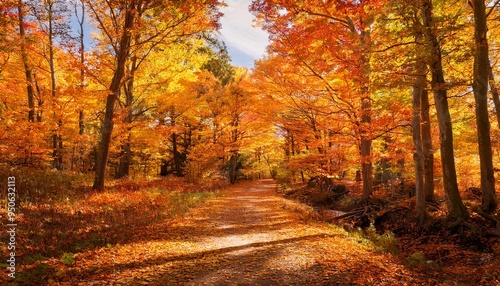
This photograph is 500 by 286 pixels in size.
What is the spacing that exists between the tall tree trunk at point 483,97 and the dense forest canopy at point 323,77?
3cm

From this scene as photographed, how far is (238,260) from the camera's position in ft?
20.6

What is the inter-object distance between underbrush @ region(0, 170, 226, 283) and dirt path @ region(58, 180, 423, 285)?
54 centimetres

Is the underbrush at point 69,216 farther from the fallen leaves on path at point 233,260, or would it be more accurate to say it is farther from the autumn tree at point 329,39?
the autumn tree at point 329,39

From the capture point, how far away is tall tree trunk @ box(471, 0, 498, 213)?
8.46 meters

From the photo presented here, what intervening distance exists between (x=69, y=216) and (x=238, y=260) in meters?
4.88

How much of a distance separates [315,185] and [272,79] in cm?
1052

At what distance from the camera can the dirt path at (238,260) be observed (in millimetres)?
5227

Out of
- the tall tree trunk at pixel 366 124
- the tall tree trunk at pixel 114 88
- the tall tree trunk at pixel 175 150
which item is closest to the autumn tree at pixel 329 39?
the tall tree trunk at pixel 366 124

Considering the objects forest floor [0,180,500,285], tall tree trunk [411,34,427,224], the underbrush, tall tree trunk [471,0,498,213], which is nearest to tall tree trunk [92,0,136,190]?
the underbrush

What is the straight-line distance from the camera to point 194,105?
20.8m

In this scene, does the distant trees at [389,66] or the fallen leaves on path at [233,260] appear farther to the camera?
the distant trees at [389,66]

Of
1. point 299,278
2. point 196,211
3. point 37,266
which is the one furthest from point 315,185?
point 37,266

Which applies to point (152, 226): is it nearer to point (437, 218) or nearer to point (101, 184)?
point (101, 184)

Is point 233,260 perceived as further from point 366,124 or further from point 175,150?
point 175,150
